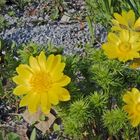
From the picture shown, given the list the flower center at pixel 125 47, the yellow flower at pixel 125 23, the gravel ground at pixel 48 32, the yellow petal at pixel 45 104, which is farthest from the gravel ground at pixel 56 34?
the yellow petal at pixel 45 104

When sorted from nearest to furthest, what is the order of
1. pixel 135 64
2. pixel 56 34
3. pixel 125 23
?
pixel 135 64, pixel 125 23, pixel 56 34

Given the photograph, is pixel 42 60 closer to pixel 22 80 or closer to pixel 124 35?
pixel 22 80

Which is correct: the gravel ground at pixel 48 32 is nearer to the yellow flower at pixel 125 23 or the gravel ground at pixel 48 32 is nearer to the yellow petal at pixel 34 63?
the yellow flower at pixel 125 23

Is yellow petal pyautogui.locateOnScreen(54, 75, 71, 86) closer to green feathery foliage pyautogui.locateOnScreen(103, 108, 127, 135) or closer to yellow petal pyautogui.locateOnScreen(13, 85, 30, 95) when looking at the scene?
yellow petal pyautogui.locateOnScreen(13, 85, 30, 95)

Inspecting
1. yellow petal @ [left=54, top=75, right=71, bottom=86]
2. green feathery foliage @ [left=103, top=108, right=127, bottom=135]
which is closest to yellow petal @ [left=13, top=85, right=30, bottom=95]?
yellow petal @ [left=54, top=75, right=71, bottom=86]

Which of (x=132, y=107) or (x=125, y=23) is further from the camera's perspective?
(x=125, y=23)

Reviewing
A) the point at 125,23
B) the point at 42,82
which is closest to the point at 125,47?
the point at 125,23

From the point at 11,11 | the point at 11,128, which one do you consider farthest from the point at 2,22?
the point at 11,128
